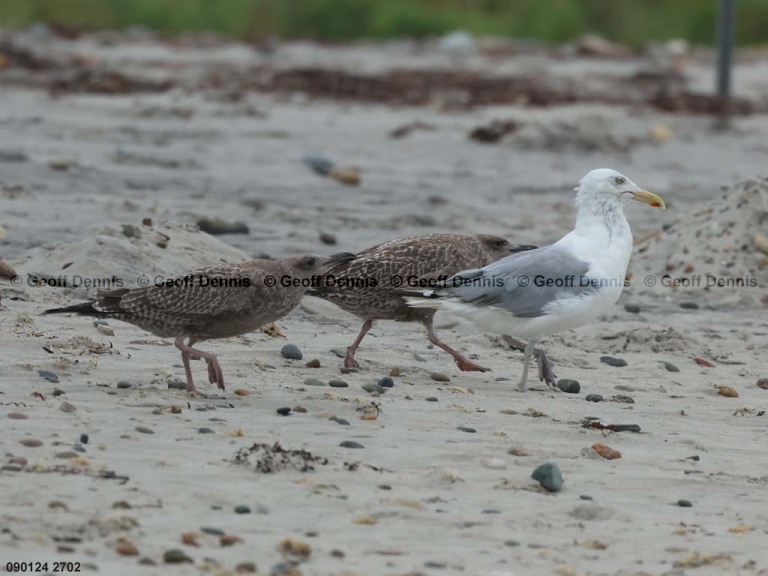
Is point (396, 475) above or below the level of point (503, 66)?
below

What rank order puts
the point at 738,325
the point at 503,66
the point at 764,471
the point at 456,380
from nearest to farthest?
the point at 764,471 → the point at 456,380 → the point at 738,325 → the point at 503,66

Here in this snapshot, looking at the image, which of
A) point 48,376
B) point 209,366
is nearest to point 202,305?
point 209,366

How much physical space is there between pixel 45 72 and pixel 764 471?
16.2 meters

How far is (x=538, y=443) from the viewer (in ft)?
20.1

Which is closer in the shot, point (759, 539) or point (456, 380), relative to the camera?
point (759, 539)

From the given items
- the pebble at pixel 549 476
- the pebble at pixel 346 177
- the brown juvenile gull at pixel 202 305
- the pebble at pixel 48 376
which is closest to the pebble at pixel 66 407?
the pebble at pixel 48 376

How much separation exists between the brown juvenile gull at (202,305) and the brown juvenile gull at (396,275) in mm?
702

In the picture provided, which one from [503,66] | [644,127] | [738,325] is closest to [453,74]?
[503,66]

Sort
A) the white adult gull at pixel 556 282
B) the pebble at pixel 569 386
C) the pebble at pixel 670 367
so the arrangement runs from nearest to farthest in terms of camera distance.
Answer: the white adult gull at pixel 556 282, the pebble at pixel 569 386, the pebble at pixel 670 367

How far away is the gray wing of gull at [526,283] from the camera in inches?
280

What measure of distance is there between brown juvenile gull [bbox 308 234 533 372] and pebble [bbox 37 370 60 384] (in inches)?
61.5

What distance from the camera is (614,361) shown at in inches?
315

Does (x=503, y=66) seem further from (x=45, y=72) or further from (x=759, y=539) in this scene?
(x=759, y=539)

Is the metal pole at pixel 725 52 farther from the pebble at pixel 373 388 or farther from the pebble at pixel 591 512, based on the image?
the pebble at pixel 591 512
